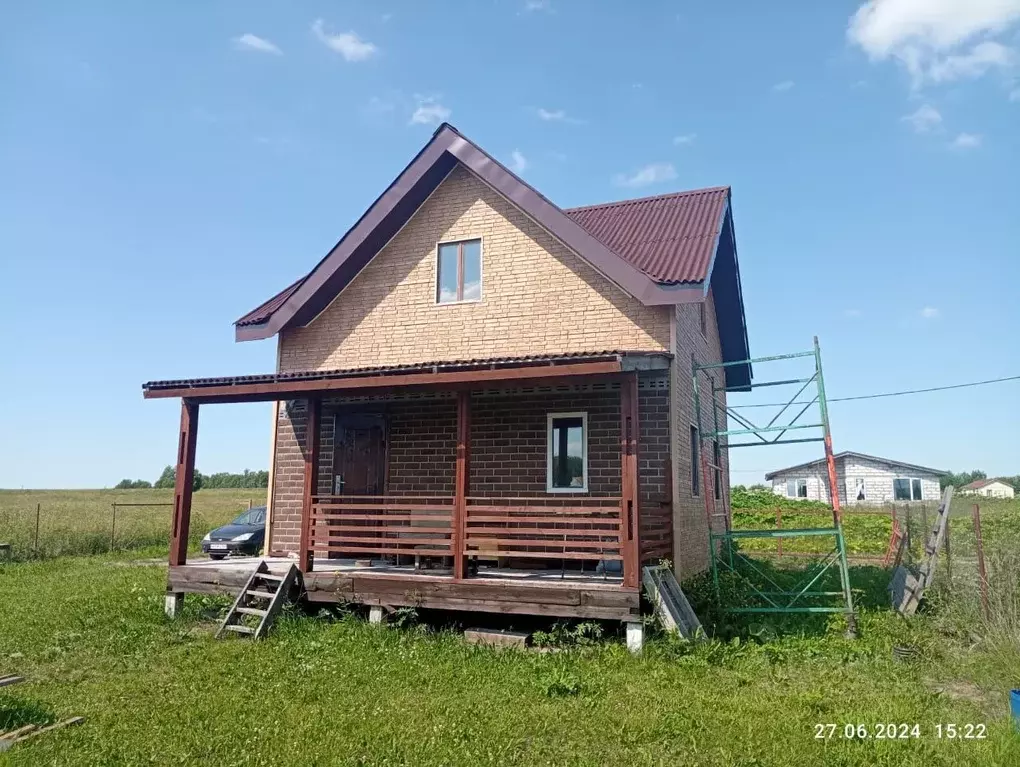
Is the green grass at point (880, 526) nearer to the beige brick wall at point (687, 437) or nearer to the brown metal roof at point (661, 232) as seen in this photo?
the beige brick wall at point (687, 437)

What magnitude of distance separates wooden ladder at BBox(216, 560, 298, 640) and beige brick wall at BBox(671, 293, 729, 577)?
540 centimetres

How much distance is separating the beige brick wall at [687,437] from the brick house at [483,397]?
0.24ft

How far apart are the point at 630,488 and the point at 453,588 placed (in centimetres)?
261

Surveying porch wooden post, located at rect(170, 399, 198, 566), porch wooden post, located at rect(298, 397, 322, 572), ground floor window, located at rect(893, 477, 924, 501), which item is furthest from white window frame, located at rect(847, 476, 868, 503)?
porch wooden post, located at rect(170, 399, 198, 566)

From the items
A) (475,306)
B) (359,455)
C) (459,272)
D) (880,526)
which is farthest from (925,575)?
(880,526)

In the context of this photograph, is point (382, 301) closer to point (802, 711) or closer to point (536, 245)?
point (536, 245)

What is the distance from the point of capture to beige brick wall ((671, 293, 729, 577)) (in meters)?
11.0

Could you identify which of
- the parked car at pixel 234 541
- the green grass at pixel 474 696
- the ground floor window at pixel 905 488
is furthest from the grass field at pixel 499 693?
the ground floor window at pixel 905 488

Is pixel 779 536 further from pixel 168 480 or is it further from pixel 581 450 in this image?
pixel 168 480

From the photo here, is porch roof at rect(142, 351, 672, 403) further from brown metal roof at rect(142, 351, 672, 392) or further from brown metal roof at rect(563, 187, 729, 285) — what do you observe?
brown metal roof at rect(563, 187, 729, 285)

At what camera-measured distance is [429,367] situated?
31.8 feet

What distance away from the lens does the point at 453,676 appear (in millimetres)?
7605

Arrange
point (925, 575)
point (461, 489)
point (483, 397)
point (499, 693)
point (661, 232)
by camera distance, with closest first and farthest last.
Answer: point (499, 693)
point (461, 489)
point (925, 575)
point (483, 397)
point (661, 232)

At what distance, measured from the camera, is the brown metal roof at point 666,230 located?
36.6ft
